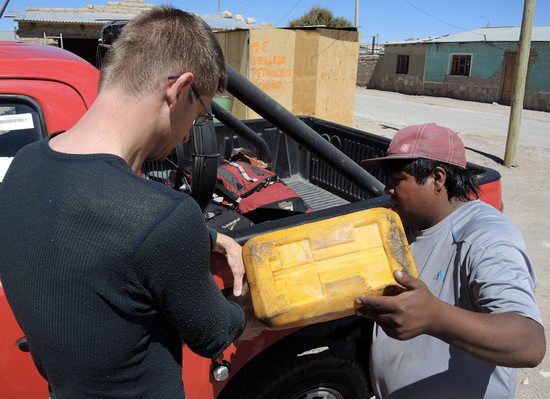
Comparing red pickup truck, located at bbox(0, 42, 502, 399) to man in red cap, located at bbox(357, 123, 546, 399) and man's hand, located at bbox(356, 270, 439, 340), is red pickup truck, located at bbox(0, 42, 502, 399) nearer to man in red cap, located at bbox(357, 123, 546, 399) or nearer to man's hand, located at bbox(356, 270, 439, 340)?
man in red cap, located at bbox(357, 123, 546, 399)

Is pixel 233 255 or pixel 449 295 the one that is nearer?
pixel 449 295

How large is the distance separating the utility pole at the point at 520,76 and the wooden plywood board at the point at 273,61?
4.36m

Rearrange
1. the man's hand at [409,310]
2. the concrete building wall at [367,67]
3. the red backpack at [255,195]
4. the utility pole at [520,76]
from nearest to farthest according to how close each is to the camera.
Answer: the man's hand at [409,310] < the red backpack at [255,195] < the utility pole at [520,76] < the concrete building wall at [367,67]

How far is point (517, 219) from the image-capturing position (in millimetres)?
6375

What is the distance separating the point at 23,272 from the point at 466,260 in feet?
3.99

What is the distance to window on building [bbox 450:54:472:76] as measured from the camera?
93.3ft

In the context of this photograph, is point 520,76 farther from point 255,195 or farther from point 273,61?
point 255,195

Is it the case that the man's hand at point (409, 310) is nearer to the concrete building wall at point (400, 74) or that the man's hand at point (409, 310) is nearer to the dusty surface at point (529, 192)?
the dusty surface at point (529, 192)

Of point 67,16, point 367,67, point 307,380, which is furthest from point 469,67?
point 307,380

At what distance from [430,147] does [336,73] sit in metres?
9.17

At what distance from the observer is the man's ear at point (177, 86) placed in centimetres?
102

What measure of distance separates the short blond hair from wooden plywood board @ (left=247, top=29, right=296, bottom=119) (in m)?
8.26

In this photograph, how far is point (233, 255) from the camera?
1640 millimetres

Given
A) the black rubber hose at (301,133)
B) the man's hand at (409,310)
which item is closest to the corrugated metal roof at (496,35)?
the black rubber hose at (301,133)
